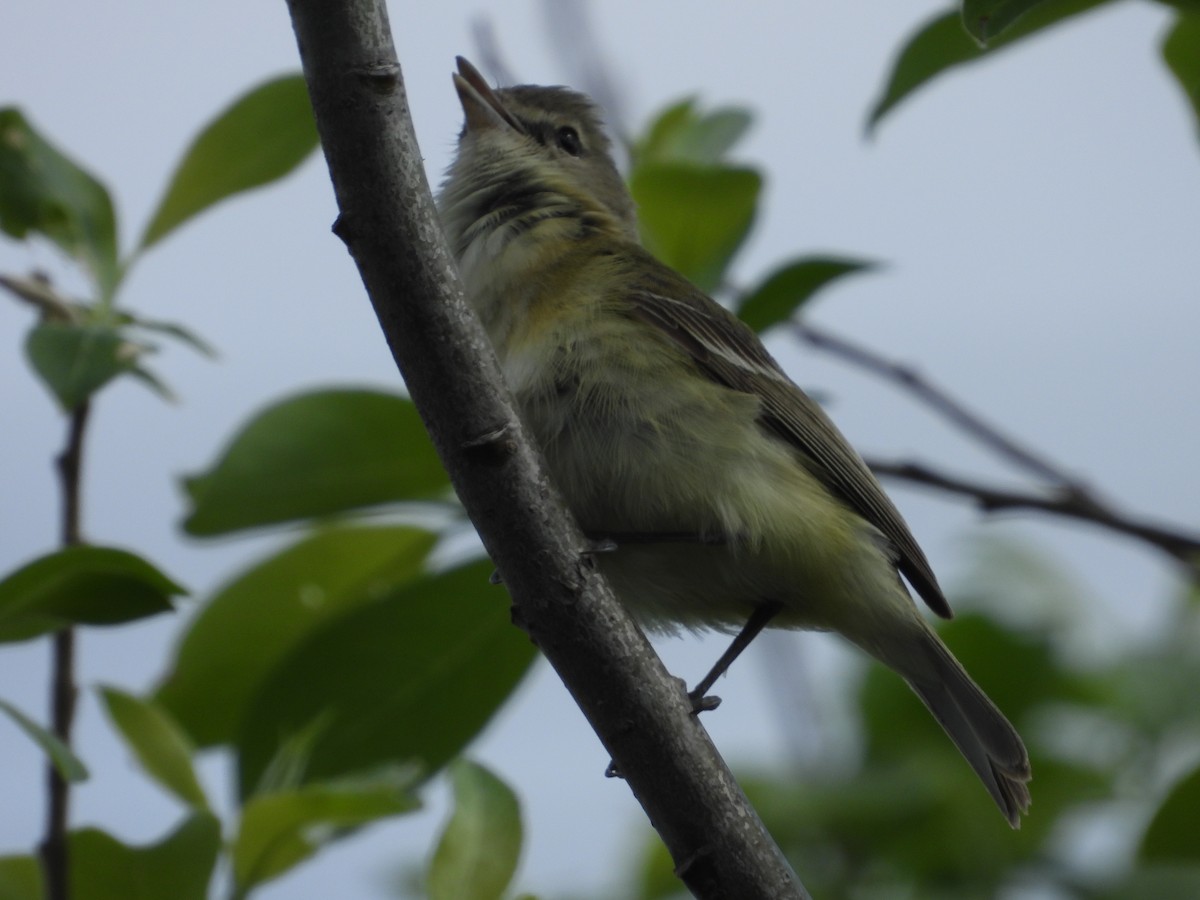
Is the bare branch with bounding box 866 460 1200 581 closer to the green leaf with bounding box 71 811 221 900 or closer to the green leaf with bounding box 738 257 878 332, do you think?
the green leaf with bounding box 738 257 878 332

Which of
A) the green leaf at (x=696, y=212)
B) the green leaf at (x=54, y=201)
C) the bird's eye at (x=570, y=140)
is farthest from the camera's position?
the bird's eye at (x=570, y=140)

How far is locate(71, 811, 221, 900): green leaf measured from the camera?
2.46 meters

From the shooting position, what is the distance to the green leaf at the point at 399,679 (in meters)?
3.06

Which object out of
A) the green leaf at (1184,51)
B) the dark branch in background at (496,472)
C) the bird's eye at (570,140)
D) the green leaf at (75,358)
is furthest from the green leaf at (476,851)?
the bird's eye at (570,140)

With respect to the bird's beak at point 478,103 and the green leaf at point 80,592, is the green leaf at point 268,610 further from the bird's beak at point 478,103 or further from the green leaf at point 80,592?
the bird's beak at point 478,103

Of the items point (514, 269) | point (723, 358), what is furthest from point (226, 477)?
point (723, 358)

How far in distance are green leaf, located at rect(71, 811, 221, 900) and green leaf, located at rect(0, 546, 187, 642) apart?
0.38m

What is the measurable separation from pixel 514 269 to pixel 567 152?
1.06 meters

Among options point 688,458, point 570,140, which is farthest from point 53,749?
point 570,140

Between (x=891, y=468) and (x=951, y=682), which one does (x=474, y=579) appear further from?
(x=951, y=682)

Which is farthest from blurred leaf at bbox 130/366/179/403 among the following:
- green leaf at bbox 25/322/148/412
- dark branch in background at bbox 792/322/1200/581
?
dark branch in background at bbox 792/322/1200/581

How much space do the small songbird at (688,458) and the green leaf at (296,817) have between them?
795mm

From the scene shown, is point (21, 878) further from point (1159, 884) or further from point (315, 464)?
point (1159, 884)

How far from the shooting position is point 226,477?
311 centimetres
